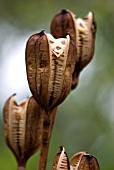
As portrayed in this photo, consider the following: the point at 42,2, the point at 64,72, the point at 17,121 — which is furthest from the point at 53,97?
the point at 42,2

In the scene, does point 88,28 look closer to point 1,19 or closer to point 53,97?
point 53,97

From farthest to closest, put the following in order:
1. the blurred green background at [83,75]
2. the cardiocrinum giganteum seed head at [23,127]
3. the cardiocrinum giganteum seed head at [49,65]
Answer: the blurred green background at [83,75]
the cardiocrinum giganteum seed head at [23,127]
the cardiocrinum giganteum seed head at [49,65]

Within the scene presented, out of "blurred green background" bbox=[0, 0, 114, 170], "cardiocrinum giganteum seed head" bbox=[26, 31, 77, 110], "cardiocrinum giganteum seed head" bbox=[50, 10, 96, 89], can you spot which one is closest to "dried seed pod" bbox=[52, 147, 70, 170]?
"cardiocrinum giganteum seed head" bbox=[26, 31, 77, 110]

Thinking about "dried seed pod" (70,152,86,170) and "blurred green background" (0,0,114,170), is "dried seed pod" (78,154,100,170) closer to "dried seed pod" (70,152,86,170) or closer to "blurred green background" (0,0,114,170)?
"dried seed pod" (70,152,86,170)

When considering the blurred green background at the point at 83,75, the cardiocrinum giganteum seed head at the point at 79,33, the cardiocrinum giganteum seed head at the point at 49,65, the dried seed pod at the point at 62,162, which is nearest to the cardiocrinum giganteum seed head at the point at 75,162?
the dried seed pod at the point at 62,162

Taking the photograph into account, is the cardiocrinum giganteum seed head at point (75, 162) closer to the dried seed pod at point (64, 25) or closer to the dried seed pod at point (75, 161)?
the dried seed pod at point (75, 161)

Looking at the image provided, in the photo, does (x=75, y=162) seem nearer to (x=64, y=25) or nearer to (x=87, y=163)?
(x=87, y=163)
